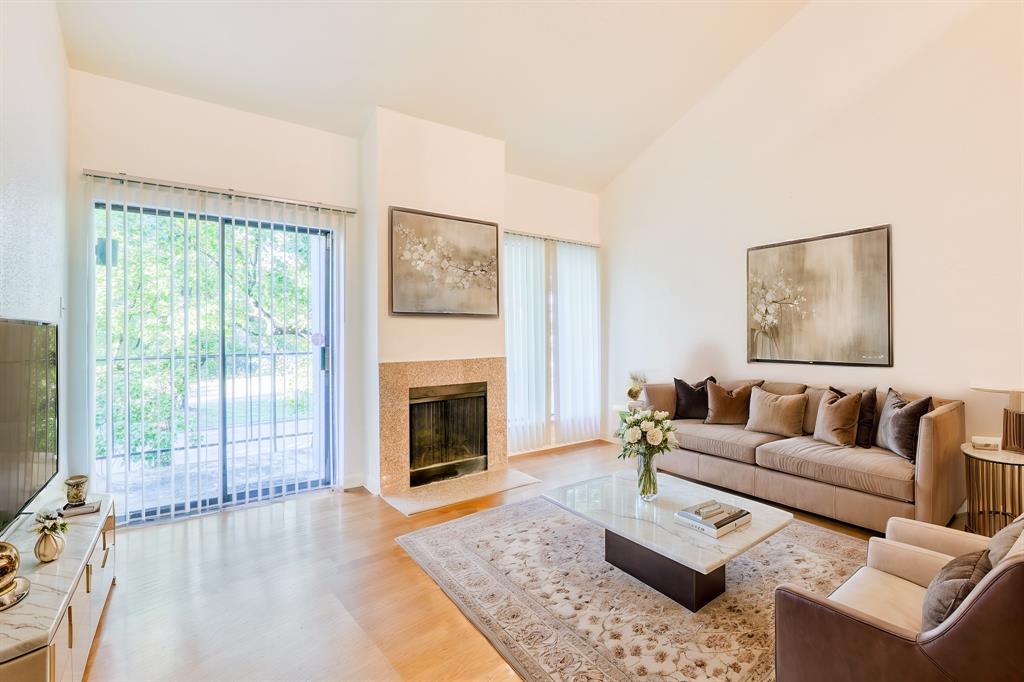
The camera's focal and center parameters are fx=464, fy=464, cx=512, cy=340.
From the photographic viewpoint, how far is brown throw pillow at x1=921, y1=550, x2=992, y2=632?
1.21 meters

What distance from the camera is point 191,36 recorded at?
3014 millimetres

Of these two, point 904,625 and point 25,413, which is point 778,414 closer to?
point 904,625

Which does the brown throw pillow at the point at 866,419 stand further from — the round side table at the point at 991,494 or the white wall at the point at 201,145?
the white wall at the point at 201,145

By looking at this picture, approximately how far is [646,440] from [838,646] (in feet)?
4.54

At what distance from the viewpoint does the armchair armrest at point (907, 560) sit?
1.71 m

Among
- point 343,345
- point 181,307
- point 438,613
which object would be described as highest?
point 181,307

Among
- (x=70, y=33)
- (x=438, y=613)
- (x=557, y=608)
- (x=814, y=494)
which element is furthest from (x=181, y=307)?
(x=814, y=494)

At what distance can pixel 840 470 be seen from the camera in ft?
10.2

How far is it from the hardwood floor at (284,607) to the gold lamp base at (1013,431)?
1.03 metres

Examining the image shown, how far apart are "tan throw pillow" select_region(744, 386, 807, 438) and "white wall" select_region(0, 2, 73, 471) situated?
4696 mm

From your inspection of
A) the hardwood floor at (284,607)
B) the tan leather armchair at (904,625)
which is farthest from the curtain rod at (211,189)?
the tan leather armchair at (904,625)

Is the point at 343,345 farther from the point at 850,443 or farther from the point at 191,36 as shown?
the point at 850,443

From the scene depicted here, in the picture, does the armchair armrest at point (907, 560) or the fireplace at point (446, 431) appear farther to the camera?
the fireplace at point (446, 431)

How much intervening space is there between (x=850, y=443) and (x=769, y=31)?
3.58 meters
